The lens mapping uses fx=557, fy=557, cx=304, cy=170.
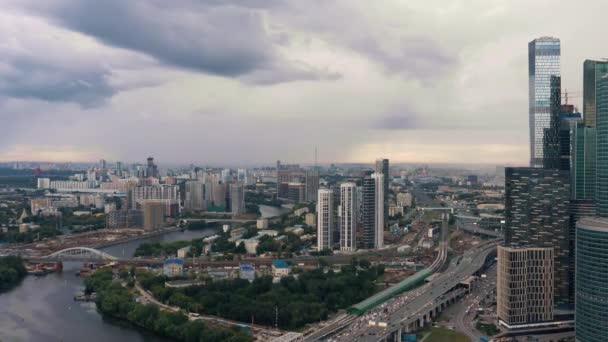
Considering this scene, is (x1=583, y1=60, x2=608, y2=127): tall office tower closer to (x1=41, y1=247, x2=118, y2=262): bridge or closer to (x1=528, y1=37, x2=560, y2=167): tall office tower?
(x1=528, y1=37, x2=560, y2=167): tall office tower

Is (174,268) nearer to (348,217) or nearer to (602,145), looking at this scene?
(348,217)

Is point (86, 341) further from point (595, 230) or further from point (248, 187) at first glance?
point (248, 187)

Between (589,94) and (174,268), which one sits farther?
(174,268)

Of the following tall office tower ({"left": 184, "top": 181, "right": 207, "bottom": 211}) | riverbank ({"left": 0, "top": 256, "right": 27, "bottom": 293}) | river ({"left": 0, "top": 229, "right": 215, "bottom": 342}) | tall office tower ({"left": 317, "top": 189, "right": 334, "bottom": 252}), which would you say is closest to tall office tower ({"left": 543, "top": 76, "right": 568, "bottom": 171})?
tall office tower ({"left": 317, "top": 189, "right": 334, "bottom": 252})

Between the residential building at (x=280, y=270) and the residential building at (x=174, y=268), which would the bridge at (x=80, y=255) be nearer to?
the residential building at (x=174, y=268)

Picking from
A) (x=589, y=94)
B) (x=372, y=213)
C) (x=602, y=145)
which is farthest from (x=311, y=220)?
(x=602, y=145)

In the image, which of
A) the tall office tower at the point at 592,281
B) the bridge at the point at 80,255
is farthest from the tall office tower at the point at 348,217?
the tall office tower at the point at 592,281
